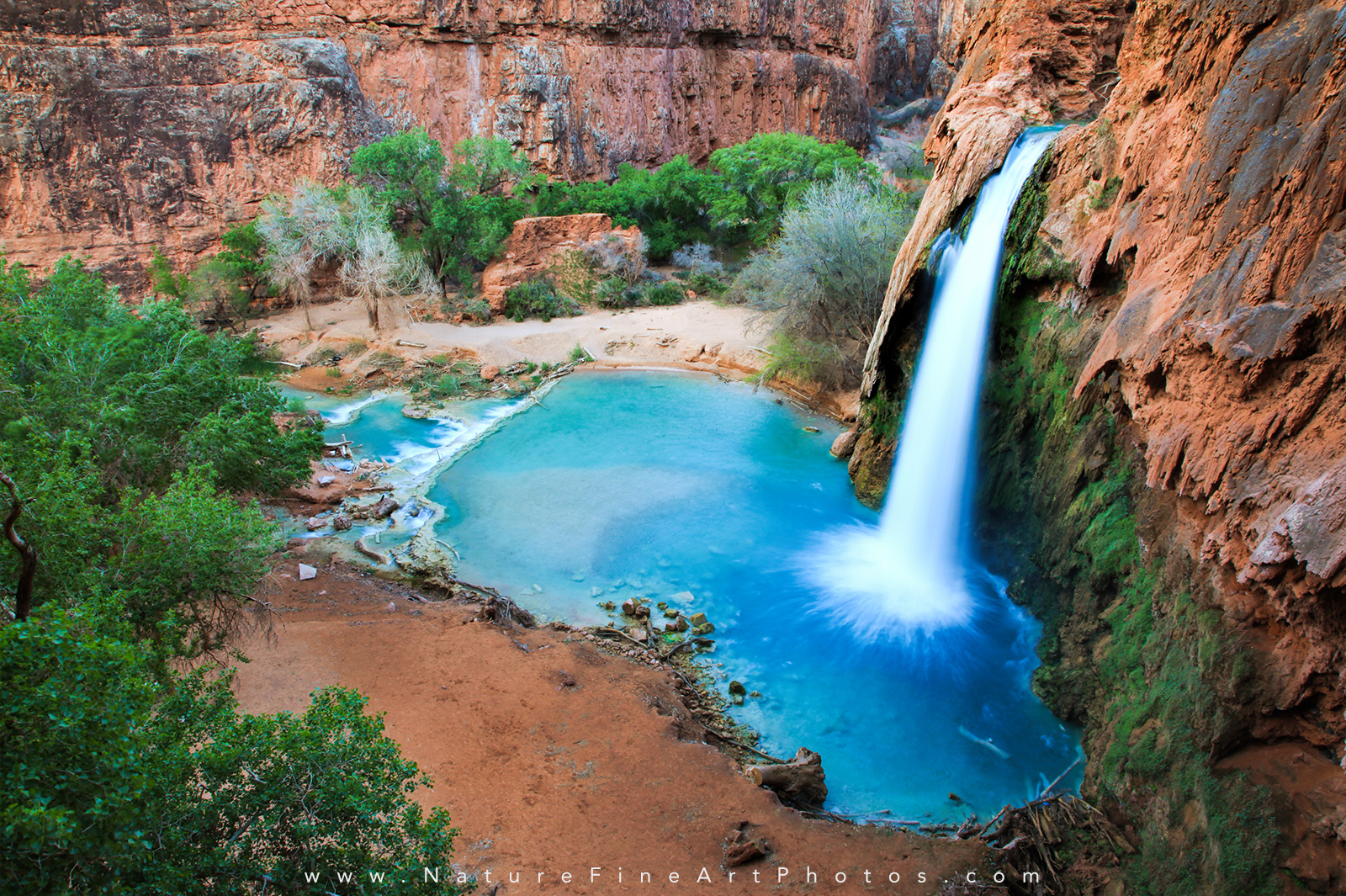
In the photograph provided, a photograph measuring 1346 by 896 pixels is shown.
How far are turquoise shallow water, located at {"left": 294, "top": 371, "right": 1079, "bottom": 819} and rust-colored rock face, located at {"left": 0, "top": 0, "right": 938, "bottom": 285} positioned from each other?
45.5ft

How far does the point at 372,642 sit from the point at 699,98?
117 ft

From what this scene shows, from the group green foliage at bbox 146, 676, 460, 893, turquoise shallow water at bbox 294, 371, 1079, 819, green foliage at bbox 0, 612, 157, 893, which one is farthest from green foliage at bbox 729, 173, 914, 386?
green foliage at bbox 0, 612, 157, 893

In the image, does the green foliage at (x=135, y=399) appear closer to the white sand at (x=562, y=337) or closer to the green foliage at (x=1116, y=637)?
the green foliage at (x=1116, y=637)

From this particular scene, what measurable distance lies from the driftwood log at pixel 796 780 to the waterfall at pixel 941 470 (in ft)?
12.4

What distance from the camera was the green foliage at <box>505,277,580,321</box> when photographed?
27.2 m

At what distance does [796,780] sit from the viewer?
840 cm

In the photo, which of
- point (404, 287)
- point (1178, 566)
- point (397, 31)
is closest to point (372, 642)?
point (1178, 566)

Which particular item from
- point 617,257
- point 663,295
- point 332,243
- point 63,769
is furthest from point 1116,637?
point 332,243

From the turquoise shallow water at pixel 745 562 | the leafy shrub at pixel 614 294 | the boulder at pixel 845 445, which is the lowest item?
the turquoise shallow water at pixel 745 562

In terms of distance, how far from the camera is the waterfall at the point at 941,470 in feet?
41.1

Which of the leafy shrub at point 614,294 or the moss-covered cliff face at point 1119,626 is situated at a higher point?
the moss-covered cliff face at point 1119,626

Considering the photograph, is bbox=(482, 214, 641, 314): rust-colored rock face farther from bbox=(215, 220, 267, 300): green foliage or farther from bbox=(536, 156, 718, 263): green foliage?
bbox=(215, 220, 267, 300): green foliage

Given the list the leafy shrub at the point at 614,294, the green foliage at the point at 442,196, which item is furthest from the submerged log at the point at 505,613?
the green foliage at the point at 442,196

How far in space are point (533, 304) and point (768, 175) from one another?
12243 mm
